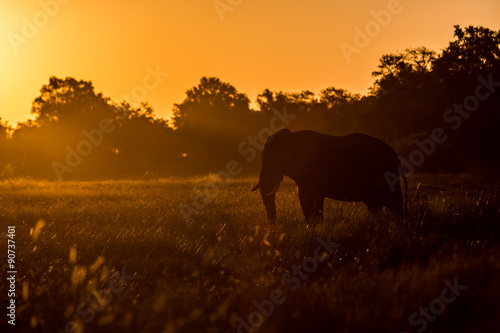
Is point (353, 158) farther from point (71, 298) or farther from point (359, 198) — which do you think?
point (71, 298)

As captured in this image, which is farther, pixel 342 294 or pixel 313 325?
pixel 342 294

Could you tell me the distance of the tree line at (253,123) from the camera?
29.6 metres

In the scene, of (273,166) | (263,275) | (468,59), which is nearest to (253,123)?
(468,59)

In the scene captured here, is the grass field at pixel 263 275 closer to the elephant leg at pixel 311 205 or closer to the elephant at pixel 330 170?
the elephant leg at pixel 311 205

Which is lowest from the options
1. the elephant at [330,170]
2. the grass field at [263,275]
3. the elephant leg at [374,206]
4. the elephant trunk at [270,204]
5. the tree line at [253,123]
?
the grass field at [263,275]

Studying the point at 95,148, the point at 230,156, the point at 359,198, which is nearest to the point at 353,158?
the point at 359,198

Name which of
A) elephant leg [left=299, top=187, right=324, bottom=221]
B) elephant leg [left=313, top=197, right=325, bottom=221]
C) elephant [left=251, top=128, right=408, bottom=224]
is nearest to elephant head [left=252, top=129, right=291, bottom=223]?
elephant [left=251, top=128, right=408, bottom=224]

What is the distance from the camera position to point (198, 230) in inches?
433

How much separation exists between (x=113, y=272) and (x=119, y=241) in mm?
1931

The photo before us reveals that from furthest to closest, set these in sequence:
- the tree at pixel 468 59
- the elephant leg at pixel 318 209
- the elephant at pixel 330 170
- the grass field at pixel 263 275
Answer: the tree at pixel 468 59, the elephant at pixel 330 170, the elephant leg at pixel 318 209, the grass field at pixel 263 275

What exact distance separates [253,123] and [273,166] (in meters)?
55.6

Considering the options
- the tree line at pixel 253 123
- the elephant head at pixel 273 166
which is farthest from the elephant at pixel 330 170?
the tree line at pixel 253 123

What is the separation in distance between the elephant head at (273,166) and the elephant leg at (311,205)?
796 mm

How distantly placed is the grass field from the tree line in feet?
71.8
